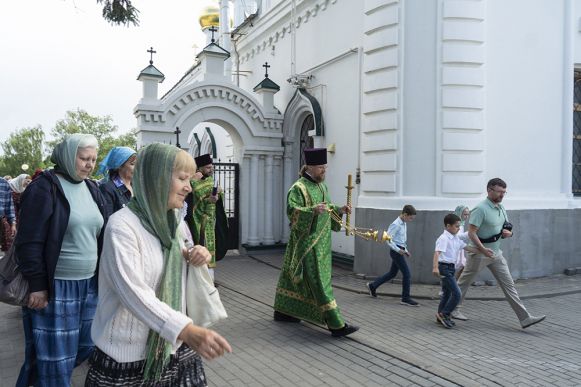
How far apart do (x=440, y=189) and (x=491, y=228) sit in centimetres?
260

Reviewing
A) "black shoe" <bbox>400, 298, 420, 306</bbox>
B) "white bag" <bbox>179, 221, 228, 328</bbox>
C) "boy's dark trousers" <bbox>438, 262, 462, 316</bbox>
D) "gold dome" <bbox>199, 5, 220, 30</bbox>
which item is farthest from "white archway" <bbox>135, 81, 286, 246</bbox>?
"gold dome" <bbox>199, 5, 220, 30</bbox>

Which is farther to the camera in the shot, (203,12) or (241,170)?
(203,12)

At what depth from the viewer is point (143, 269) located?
2.10 m

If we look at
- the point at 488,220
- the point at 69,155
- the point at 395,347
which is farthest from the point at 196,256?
the point at 488,220

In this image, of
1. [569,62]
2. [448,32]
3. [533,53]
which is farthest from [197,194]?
[569,62]

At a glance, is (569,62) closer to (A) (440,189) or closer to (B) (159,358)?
(A) (440,189)

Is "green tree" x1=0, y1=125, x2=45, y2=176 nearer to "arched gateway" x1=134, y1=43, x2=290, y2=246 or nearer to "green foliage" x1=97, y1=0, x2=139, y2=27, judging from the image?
"arched gateway" x1=134, y1=43, x2=290, y2=246

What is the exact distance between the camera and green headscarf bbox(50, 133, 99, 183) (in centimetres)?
328

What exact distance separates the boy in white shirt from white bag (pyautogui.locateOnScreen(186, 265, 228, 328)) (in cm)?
428

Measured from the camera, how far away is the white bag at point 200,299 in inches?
88.5

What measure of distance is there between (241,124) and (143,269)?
10713 mm

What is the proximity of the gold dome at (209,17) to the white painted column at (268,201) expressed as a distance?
15.1 meters

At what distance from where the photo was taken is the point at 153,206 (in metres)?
2.14

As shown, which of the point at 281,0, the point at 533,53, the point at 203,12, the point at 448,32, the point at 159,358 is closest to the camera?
the point at 159,358
